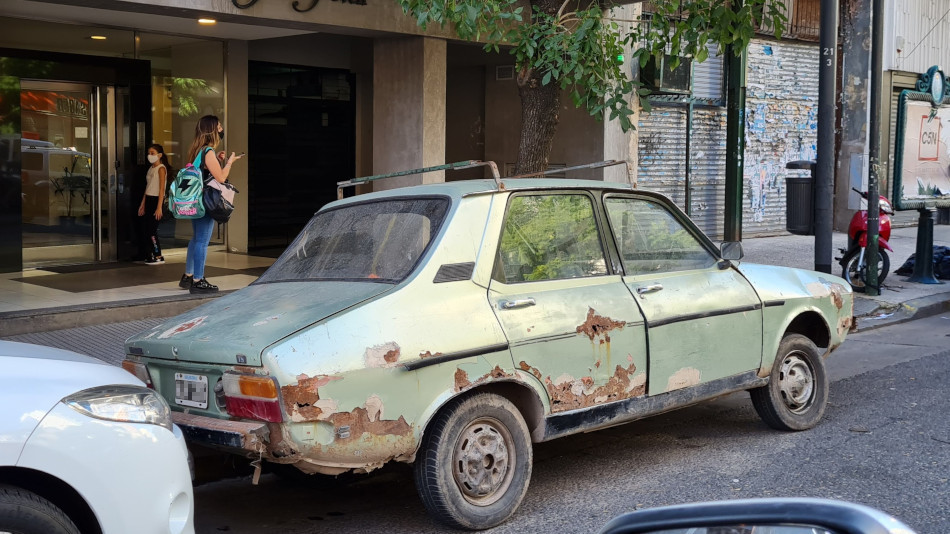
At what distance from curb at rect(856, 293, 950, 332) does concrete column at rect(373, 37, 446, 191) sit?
524 cm

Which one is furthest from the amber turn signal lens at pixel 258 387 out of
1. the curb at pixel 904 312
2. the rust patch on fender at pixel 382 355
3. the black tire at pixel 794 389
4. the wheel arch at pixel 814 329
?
the curb at pixel 904 312

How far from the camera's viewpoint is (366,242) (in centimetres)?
546

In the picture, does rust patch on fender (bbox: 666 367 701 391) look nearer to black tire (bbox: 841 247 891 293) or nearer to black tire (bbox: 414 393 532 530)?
black tire (bbox: 414 393 532 530)

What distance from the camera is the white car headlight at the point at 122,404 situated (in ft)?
11.7

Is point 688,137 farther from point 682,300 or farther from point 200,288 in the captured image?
point 682,300

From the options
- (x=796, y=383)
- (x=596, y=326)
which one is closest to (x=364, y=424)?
(x=596, y=326)

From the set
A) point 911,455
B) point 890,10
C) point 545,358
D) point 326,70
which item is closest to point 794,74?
point 890,10

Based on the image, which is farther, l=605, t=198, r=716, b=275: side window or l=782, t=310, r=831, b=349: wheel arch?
l=782, t=310, r=831, b=349: wheel arch

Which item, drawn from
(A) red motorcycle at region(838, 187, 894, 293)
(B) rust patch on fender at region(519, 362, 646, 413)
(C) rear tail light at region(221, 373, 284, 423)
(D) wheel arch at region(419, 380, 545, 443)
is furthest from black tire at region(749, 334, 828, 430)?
(A) red motorcycle at region(838, 187, 894, 293)

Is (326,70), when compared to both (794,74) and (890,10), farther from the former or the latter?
(890,10)

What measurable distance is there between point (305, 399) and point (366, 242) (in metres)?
1.32

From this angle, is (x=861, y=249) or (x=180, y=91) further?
(x=180, y=91)

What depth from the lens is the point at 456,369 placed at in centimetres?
478

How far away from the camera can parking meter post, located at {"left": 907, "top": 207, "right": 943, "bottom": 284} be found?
13.5 m
